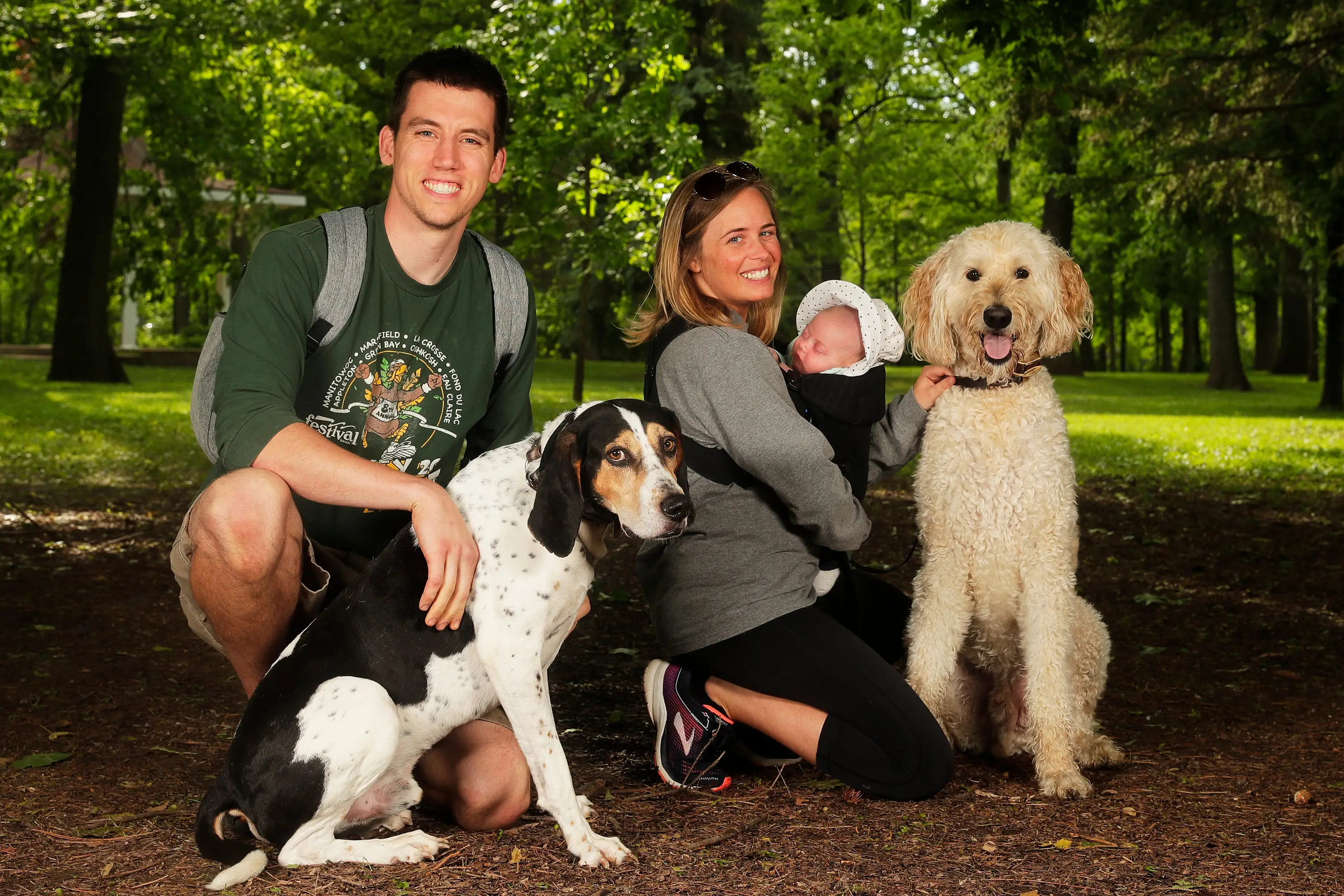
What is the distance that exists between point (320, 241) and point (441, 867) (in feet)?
6.20

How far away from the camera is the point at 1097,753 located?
13.1 feet

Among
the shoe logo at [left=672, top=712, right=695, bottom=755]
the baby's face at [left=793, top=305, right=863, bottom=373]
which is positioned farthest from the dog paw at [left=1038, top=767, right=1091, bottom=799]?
the baby's face at [left=793, top=305, right=863, bottom=373]

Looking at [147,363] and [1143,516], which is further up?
[147,363]

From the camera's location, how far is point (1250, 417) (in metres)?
18.5

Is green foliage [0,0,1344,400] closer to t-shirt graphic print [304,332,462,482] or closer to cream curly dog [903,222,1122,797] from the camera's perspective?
cream curly dog [903,222,1122,797]

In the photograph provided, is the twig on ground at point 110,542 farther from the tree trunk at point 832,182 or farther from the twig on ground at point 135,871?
the tree trunk at point 832,182

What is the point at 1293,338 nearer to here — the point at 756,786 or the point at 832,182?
the point at 832,182

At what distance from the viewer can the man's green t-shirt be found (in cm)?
344

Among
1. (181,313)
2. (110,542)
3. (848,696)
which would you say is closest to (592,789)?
(848,696)

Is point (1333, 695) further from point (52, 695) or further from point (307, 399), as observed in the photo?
point (52, 695)

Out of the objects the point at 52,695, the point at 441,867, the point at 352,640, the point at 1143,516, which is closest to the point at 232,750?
the point at 352,640

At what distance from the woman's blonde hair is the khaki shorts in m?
1.26

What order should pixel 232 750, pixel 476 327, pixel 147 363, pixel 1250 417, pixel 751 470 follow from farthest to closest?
pixel 147 363
pixel 1250 417
pixel 476 327
pixel 751 470
pixel 232 750

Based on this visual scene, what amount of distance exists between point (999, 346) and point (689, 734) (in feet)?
5.28
